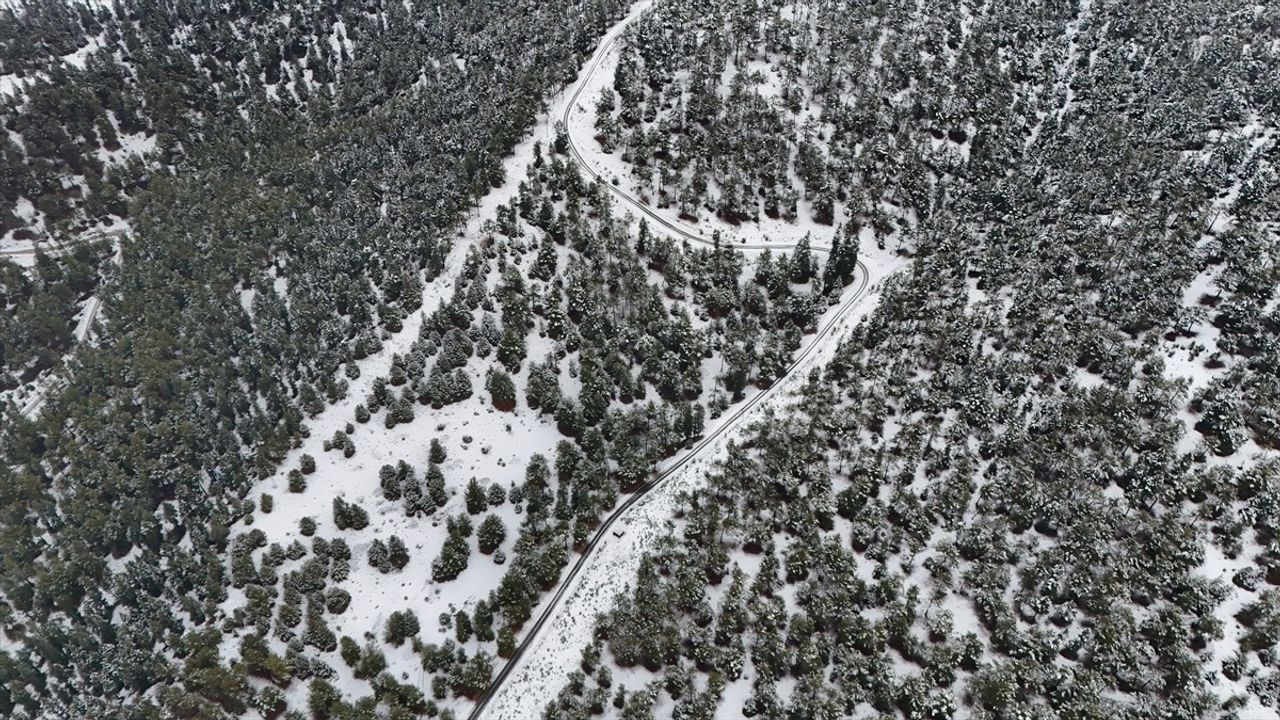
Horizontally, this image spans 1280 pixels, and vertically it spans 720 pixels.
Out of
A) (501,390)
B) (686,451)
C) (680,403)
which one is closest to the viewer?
(686,451)

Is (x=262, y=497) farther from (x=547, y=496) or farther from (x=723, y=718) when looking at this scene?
(x=723, y=718)

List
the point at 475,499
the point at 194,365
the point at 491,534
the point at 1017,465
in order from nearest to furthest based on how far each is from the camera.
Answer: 1. the point at 1017,465
2. the point at 491,534
3. the point at 475,499
4. the point at 194,365

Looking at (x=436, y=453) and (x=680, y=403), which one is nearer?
(x=436, y=453)

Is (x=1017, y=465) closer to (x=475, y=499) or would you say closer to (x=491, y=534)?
(x=491, y=534)

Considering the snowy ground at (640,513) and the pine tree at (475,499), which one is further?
the pine tree at (475,499)

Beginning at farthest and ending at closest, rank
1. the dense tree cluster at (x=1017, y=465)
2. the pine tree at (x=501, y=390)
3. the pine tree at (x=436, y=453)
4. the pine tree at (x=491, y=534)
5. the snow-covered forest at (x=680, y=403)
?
the pine tree at (x=501, y=390)
the pine tree at (x=436, y=453)
the pine tree at (x=491, y=534)
the snow-covered forest at (x=680, y=403)
the dense tree cluster at (x=1017, y=465)

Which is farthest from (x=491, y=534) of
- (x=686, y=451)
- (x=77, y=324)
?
(x=77, y=324)

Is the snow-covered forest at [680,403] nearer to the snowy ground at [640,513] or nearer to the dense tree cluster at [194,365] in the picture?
the snowy ground at [640,513]

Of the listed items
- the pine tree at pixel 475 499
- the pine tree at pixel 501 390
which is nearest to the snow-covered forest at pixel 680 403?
the pine tree at pixel 475 499
